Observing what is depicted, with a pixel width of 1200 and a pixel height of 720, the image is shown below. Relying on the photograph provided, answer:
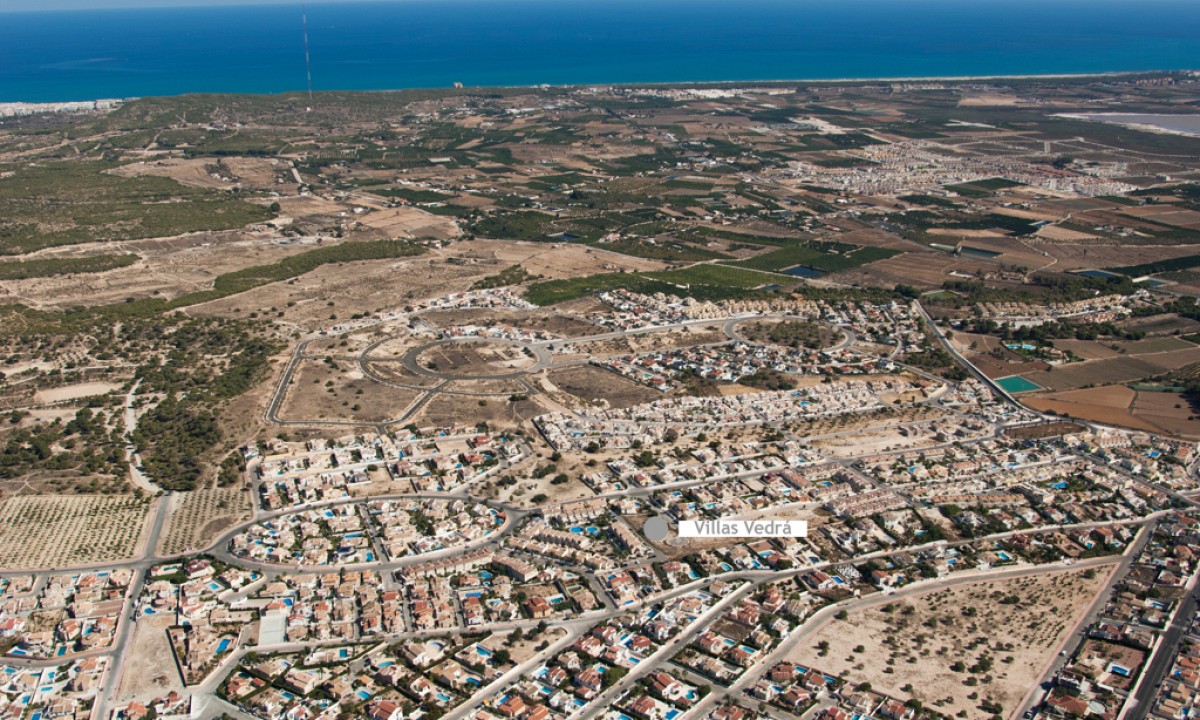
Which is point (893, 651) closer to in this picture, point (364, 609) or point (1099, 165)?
point (364, 609)

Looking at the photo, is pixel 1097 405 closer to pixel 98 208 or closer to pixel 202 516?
pixel 202 516

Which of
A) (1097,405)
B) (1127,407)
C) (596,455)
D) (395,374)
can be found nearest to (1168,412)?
(1127,407)

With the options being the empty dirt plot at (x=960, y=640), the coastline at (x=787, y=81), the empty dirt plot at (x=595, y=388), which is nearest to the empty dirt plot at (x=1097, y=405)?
the empty dirt plot at (x=960, y=640)

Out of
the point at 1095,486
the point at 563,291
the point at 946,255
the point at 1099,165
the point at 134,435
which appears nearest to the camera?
the point at 1095,486

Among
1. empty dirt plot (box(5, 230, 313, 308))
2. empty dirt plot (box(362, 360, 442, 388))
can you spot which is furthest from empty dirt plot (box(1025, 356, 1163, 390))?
empty dirt plot (box(5, 230, 313, 308))

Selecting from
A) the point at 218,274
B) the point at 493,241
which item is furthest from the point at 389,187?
the point at 218,274

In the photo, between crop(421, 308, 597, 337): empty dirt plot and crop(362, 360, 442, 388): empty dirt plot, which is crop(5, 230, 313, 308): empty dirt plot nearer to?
crop(421, 308, 597, 337): empty dirt plot

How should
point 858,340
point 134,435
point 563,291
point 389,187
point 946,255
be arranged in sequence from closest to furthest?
point 134,435, point 858,340, point 563,291, point 946,255, point 389,187
